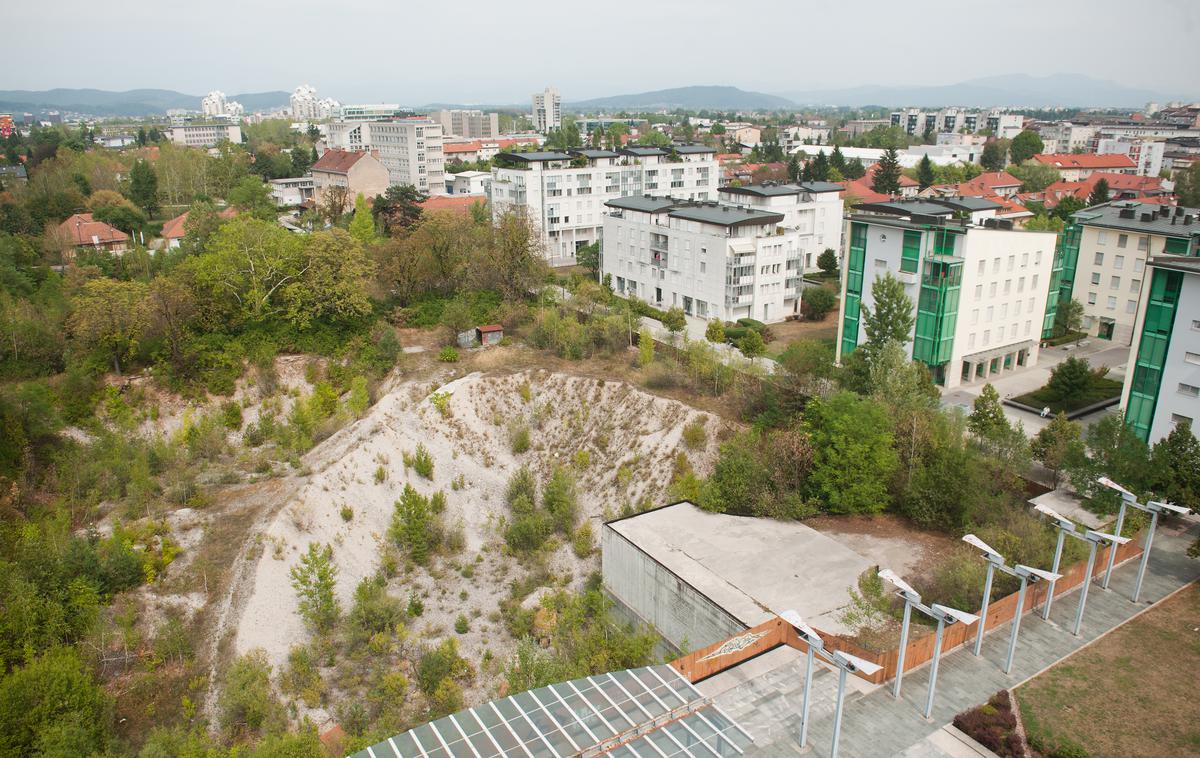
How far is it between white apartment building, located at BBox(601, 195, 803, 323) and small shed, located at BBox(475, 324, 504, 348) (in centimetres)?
1308

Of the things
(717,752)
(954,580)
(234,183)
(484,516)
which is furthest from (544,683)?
(234,183)

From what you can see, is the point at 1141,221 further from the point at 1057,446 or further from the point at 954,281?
the point at 1057,446

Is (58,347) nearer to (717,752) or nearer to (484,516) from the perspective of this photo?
(484,516)

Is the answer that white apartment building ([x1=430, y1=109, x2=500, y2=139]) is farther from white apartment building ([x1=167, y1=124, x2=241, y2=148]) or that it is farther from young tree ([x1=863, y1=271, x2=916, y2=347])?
young tree ([x1=863, y1=271, x2=916, y2=347])

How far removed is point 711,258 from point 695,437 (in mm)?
18131

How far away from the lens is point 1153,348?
2583 centimetres

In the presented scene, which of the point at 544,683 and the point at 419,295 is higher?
the point at 419,295

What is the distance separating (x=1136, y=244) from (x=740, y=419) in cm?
2561

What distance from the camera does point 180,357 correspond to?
34.2 meters

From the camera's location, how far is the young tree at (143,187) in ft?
220

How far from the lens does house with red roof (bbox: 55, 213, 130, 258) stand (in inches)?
Result: 2057

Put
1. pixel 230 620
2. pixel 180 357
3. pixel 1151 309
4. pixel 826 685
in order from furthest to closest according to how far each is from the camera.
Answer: pixel 180 357 → pixel 1151 309 → pixel 230 620 → pixel 826 685

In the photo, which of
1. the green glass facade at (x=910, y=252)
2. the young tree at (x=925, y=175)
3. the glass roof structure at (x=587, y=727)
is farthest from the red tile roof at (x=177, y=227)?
the young tree at (x=925, y=175)

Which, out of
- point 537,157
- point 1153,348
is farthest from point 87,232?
→ point 1153,348
